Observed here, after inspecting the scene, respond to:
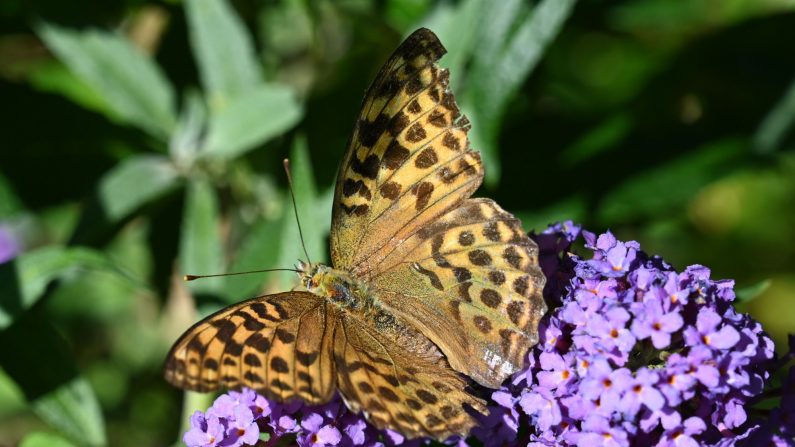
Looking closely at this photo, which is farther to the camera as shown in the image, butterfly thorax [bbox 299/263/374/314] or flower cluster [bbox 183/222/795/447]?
butterfly thorax [bbox 299/263/374/314]

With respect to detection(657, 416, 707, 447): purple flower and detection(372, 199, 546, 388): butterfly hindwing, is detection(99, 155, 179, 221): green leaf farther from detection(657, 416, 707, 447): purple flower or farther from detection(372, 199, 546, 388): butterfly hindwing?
detection(657, 416, 707, 447): purple flower

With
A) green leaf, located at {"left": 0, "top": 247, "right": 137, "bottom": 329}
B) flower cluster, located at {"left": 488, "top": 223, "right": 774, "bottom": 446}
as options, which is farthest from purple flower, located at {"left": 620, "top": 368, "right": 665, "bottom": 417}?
green leaf, located at {"left": 0, "top": 247, "right": 137, "bottom": 329}

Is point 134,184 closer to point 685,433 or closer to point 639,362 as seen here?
point 639,362

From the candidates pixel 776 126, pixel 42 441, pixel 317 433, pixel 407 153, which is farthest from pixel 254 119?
pixel 776 126

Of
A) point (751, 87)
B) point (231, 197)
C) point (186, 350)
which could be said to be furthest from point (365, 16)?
point (186, 350)

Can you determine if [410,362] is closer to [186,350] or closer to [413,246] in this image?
[413,246]

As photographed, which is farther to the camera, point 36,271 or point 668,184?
point 668,184
